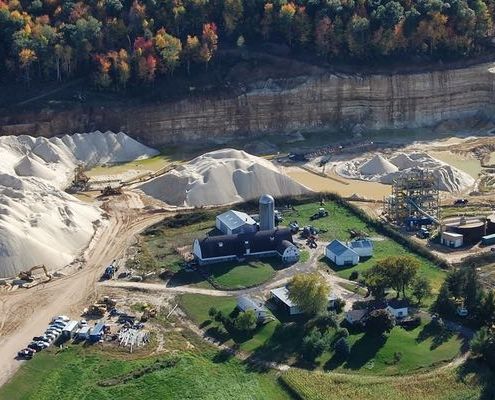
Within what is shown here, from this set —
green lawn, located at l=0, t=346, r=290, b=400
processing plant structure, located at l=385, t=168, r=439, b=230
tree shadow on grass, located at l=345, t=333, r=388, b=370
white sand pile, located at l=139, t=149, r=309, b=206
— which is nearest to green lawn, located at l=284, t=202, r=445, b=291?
processing plant structure, located at l=385, t=168, r=439, b=230

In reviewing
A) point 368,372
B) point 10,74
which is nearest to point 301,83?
point 10,74

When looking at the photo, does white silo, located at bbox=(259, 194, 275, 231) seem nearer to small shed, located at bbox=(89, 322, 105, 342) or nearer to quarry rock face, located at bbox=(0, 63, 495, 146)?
small shed, located at bbox=(89, 322, 105, 342)

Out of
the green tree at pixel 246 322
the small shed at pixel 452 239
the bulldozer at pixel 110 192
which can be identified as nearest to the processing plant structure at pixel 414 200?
the small shed at pixel 452 239

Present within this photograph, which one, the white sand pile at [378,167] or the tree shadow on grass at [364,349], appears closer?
the tree shadow on grass at [364,349]

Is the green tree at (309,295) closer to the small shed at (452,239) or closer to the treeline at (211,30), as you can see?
the small shed at (452,239)

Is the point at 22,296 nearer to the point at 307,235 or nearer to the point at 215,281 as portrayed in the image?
the point at 215,281
